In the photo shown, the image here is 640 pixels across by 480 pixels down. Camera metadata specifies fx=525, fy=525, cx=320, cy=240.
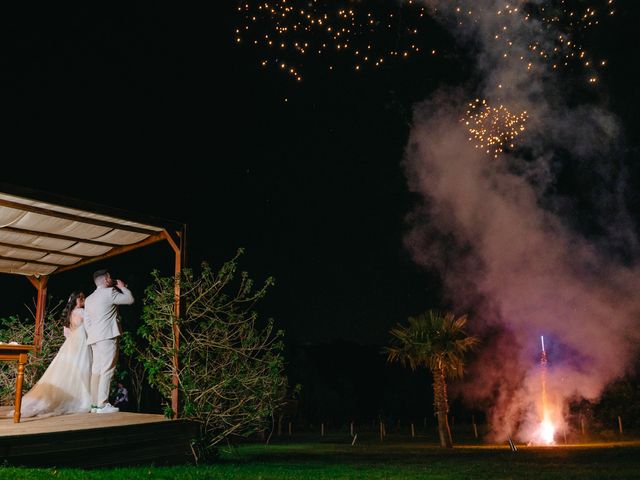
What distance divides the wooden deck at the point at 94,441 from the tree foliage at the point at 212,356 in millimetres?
435

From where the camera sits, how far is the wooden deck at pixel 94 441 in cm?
580

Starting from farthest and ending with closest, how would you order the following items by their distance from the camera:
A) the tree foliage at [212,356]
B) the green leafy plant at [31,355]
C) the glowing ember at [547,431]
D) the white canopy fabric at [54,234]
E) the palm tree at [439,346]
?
the glowing ember at [547,431] → the palm tree at [439,346] → the green leafy plant at [31,355] → the tree foliage at [212,356] → the white canopy fabric at [54,234]

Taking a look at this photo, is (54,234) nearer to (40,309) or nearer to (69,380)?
(69,380)

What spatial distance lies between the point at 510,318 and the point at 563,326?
15.0ft

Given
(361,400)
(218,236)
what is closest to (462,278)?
(361,400)

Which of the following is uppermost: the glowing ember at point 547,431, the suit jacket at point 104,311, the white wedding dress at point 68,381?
the suit jacket at point 104,311

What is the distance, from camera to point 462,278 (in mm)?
46938

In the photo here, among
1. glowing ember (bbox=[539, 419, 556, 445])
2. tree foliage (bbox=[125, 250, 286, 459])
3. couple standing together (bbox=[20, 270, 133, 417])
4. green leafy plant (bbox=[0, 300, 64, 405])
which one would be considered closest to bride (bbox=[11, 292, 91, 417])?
couple standing together (bbox=[20, 270, 133, 417])

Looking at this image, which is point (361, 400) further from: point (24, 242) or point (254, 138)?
point (24, 242)

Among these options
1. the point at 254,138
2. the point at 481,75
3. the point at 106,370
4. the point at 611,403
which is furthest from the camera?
the point at 611,403

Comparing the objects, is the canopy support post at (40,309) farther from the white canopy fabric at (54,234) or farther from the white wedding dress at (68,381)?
the white wedding dress at (68,381)

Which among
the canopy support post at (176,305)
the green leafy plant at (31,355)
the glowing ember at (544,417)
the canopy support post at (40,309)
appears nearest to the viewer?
the canopy support post at (176,305)

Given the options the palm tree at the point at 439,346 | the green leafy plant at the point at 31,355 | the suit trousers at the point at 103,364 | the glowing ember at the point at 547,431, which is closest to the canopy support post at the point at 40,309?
the green leafy plant at the point at 31,355

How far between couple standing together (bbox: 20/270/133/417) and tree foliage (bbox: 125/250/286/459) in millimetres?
612
